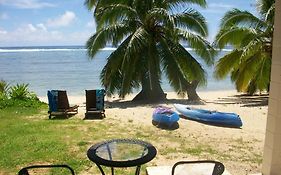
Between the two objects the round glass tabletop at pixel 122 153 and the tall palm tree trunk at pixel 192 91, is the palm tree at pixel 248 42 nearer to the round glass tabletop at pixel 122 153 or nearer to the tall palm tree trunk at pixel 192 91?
the tall palm tree trunk at pixel 192 91

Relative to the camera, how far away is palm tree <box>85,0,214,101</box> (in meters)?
14.9

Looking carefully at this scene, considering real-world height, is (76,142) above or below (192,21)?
below

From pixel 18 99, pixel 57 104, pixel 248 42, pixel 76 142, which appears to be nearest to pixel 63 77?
pixel 18 99

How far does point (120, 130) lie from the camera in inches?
360

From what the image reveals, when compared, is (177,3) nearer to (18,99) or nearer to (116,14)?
(116,14)

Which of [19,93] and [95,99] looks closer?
[95,99]

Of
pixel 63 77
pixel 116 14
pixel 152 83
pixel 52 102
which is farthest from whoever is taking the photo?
pixel 63 77

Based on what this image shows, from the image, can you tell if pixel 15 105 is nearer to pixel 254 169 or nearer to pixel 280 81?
pixel 254 169

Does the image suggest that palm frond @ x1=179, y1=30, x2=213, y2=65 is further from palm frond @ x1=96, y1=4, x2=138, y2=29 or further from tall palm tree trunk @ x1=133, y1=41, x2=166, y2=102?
palm frond @ x1=96, y1=4, x2=138, y2=29

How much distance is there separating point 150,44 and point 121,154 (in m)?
12.0

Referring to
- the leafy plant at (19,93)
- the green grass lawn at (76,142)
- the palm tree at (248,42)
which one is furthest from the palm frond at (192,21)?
the leafy plant at (19,93)

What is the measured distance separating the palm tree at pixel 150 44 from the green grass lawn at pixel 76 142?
4692mm

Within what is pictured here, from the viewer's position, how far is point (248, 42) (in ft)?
50.6

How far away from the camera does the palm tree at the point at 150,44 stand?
48.9ft
